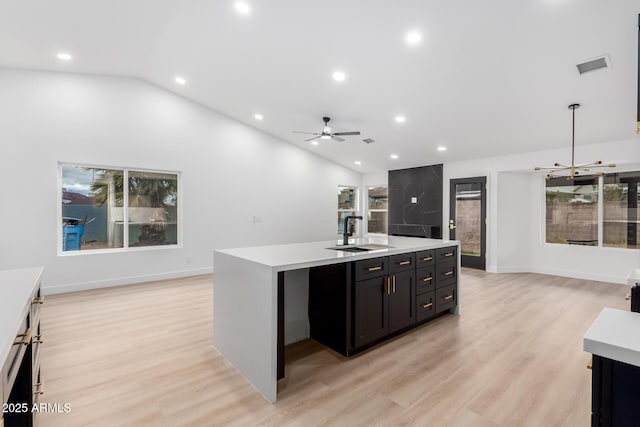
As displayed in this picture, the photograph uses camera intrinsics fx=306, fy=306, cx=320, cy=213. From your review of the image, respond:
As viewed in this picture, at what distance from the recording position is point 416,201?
779 centimetres

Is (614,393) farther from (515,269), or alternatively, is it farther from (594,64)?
(515,269)

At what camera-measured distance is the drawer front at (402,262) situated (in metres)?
2.87

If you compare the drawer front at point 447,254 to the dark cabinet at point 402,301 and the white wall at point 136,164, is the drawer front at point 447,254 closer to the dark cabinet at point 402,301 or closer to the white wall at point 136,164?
the dark cabinet at point 402,301

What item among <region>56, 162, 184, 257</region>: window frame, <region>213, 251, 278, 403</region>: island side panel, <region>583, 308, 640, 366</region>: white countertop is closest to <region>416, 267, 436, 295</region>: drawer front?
<region>213, 251, 278, 403</region>: island side panel

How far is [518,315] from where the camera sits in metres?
3.72

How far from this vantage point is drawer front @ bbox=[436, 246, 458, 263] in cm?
344

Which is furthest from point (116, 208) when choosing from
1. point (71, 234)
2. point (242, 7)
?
point (242, 7)

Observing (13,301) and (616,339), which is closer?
(616,339)

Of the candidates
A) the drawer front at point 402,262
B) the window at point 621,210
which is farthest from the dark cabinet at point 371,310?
the window at point 621,210

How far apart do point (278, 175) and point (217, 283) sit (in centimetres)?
469

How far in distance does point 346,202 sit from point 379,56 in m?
5.84

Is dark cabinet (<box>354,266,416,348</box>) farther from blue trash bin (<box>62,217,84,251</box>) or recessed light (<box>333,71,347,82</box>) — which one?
blue trash bin (<box>62,217,84,251</box>)

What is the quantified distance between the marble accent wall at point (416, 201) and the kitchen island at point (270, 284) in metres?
4.26

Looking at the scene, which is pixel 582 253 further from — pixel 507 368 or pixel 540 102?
pixel 507 368
